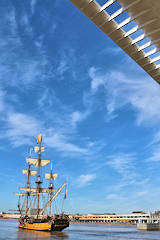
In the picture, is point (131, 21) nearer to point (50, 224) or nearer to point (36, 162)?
point (50, 224)

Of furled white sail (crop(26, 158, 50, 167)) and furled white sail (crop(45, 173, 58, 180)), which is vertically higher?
furled white sail (crop(26, 158, 50, 167))

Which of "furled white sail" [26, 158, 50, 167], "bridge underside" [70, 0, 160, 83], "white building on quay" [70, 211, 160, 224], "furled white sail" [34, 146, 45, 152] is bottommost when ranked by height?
"white building on quay" [70, 211, 160, 224]

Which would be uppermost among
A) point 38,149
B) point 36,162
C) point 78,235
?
point 38,149

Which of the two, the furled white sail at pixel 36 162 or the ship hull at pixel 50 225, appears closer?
the ship hull at pixel 50 225

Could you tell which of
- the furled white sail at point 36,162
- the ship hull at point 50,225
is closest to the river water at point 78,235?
the ship hull at point 50,225

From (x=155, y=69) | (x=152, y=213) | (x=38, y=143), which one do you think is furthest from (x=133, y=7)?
(x=38, y=143)

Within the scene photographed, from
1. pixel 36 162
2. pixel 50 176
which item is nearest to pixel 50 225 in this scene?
pixel 50 176

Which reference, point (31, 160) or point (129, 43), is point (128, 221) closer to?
point (31, 160)

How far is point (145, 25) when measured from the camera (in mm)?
9656

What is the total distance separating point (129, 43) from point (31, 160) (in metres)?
86.5

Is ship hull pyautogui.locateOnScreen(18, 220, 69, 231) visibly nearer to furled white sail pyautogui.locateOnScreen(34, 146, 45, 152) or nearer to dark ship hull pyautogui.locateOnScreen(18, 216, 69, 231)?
dark ship hull pyautogui.locateOnScreen(18, 216, 69, 231)

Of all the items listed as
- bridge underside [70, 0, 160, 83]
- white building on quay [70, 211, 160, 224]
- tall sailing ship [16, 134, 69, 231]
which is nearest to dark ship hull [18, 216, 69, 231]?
tall sailing ship [16, 134, 69, 231]

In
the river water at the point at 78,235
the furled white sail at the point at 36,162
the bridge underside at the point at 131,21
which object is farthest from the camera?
the furled white sail at the point at 36,162

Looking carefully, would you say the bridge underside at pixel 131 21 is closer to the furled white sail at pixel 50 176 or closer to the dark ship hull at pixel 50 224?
the dark ship hull at pixel 50 224
